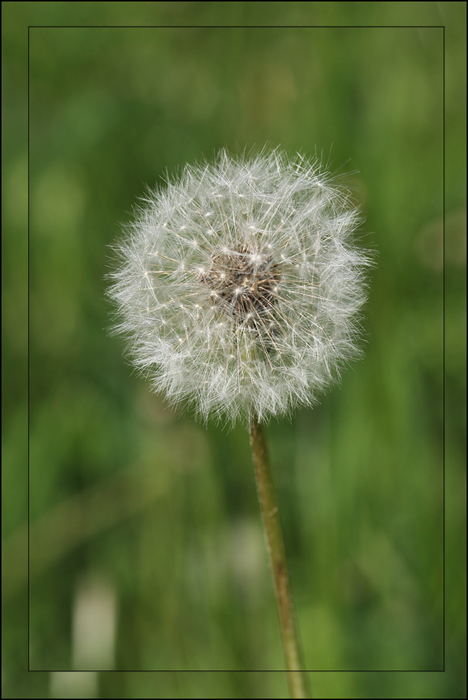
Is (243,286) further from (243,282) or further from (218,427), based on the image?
(218,427)

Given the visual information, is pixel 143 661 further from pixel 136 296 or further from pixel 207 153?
pixel 207 153

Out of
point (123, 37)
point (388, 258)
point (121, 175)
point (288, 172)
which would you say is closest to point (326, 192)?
point (288, 172)

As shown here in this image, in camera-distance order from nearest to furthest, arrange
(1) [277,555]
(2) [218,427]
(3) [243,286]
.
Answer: (1) [277,555]
(3) [243,286]
(2) [218,427]

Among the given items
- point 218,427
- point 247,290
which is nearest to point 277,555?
point 247,290

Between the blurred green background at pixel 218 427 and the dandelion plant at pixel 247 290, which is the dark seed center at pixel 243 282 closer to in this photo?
the dandelion plant at pixel 247 290

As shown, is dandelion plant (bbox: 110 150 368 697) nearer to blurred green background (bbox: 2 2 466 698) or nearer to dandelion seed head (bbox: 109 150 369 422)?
dandelion seed head (bbox: 109 150 369 422)

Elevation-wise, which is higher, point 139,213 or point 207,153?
point 207,153
